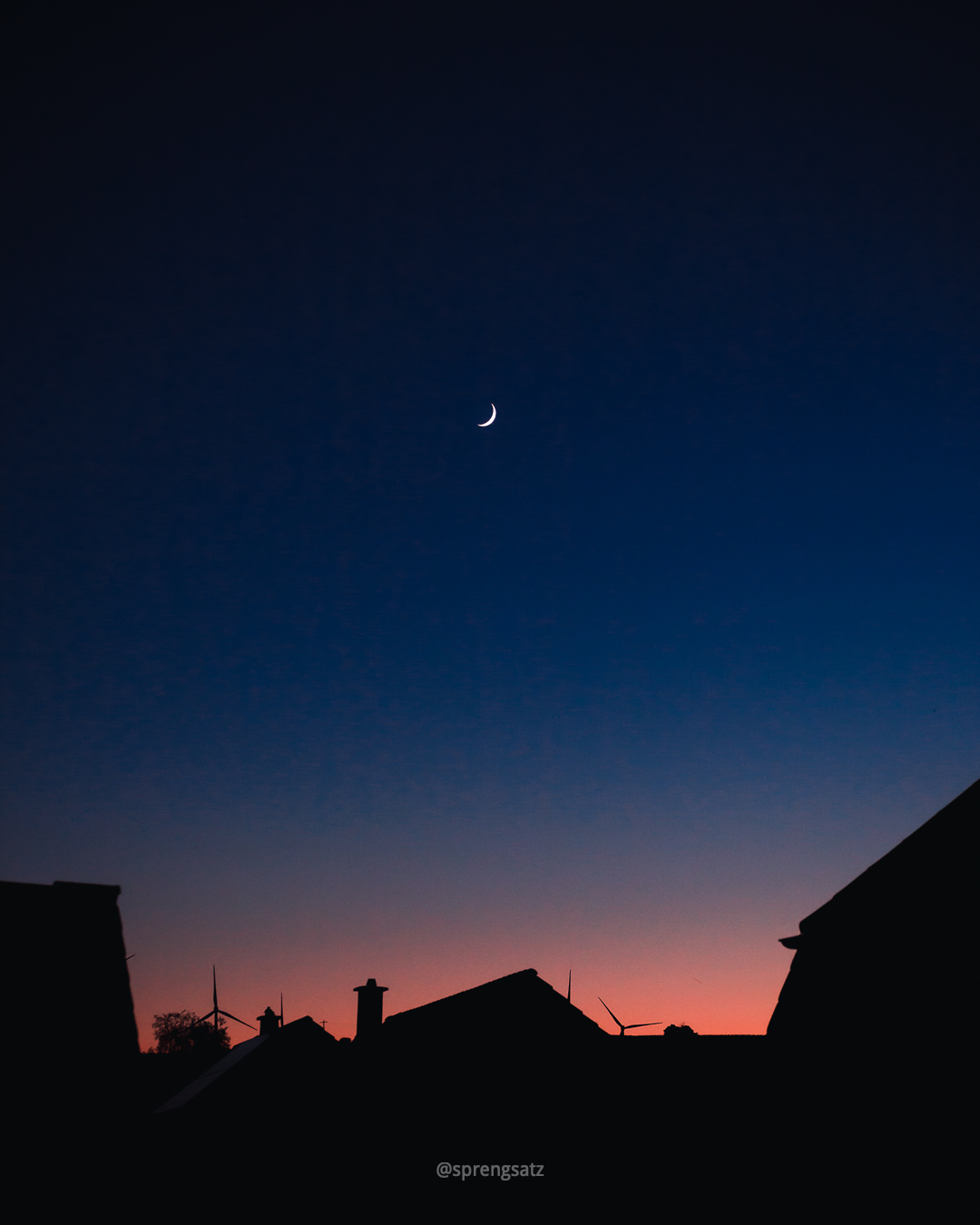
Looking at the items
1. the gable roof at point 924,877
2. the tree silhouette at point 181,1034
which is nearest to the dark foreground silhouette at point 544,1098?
the gable roof at point 924,877

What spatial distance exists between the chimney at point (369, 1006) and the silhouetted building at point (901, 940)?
14327 millimetres

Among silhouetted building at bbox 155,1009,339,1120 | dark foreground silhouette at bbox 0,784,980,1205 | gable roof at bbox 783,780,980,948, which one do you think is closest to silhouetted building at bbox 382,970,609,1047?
dark foreground silhouette at bbox 0,784,980,1205

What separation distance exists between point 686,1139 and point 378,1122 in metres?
7.36

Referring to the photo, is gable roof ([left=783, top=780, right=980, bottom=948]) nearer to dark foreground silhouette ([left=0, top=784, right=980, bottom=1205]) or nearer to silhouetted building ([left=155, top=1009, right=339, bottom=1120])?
dark foreground silhouette ([left=0, top=784, right=980, bottom=1205])

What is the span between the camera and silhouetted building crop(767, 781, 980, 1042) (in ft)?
29.1

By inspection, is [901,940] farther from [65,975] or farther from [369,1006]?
[369,1006]

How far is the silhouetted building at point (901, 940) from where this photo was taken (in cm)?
888

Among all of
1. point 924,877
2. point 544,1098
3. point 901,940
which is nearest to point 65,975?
point 544,1098

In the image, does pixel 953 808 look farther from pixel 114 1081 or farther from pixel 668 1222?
pixel 114 1081

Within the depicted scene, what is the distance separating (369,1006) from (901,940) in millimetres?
17451

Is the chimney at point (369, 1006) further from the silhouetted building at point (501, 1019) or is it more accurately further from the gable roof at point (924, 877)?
the gable roof at point (924, 877)

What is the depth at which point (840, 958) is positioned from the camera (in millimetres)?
10758

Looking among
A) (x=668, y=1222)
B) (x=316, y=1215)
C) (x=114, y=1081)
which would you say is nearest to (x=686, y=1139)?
(x=668, y=1222)

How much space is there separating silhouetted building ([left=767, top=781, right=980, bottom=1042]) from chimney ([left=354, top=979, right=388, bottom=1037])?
564 inches
